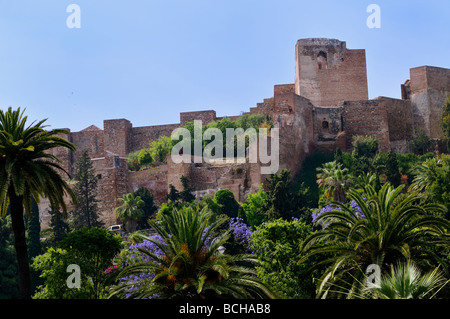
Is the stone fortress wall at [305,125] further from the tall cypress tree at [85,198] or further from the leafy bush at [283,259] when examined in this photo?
the leafy bush at [283,259]

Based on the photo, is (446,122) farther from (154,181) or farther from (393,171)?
(154,181)

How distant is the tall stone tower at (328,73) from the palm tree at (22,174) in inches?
1758

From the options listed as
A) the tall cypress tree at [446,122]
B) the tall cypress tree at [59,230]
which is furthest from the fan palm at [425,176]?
the tall cypress tree at [59,230]

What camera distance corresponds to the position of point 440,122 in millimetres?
68000

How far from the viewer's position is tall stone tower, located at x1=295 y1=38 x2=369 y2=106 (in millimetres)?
71438

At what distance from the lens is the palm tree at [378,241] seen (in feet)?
87.1

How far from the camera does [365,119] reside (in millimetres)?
67250

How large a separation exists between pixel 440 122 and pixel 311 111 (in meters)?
11.1

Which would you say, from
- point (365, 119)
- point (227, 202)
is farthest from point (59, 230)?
point (365, 119)

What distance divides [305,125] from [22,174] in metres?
39.7

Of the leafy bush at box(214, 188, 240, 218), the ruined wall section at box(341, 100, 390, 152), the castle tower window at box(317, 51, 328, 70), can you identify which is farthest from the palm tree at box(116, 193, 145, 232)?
the castle tower window at box(317, 51, 328, 70)
